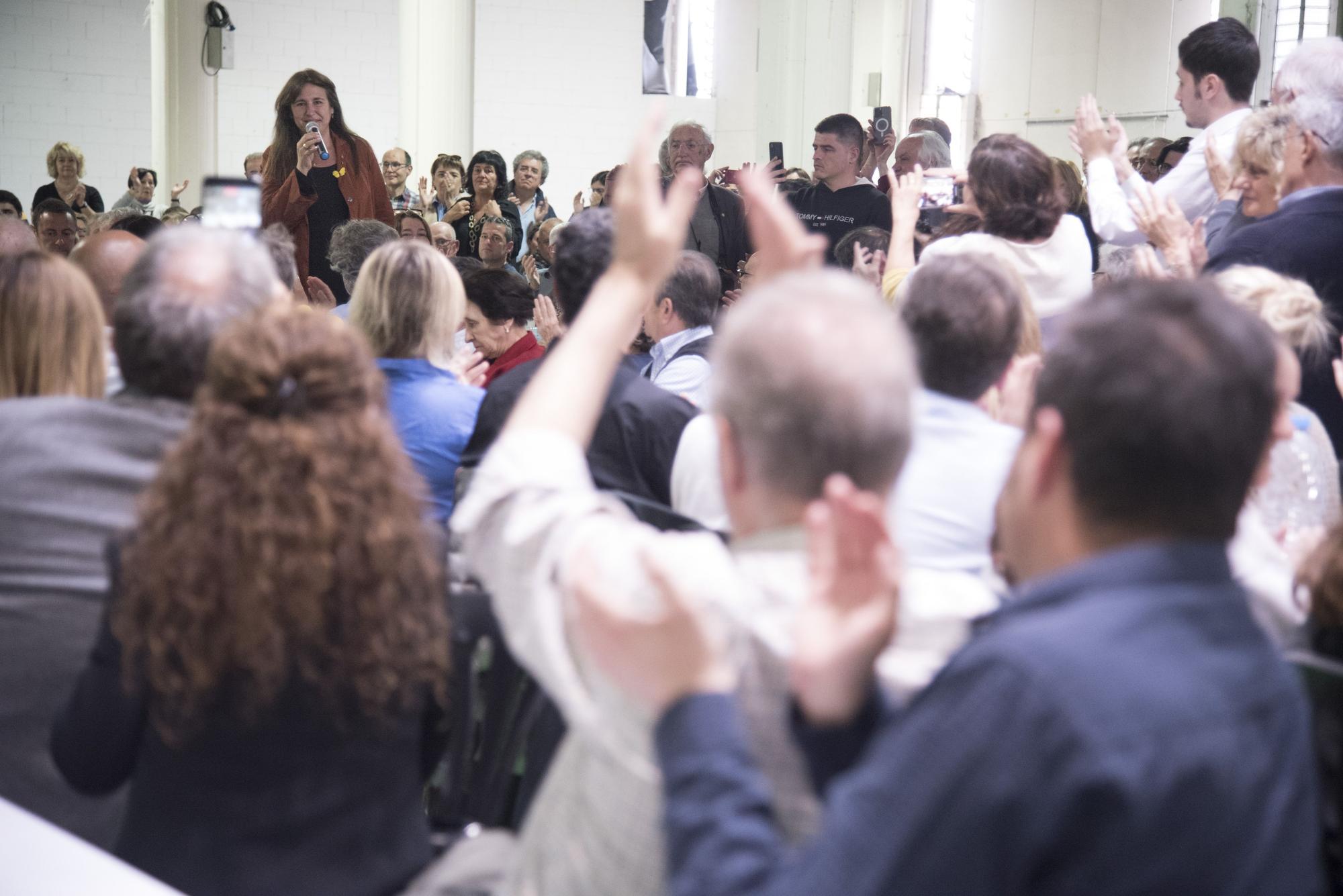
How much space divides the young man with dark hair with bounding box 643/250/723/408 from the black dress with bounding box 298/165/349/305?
200 centimetres

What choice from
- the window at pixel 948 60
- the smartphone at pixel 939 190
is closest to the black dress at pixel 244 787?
the smartphone at pixel 939 190

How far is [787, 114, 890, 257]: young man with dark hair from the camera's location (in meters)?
4.83

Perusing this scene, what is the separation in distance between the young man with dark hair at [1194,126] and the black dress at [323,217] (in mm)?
2595

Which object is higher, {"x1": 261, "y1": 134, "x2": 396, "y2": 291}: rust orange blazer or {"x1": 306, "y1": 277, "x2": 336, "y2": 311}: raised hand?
{"x1": 261, "y1": 134, "x2": 396, "y2": 291}: rust orange blazer

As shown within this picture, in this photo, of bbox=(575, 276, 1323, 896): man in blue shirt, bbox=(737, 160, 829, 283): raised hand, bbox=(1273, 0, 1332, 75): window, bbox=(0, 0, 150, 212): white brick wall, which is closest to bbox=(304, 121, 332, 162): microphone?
bbox=(737, 160, 829, 283): raised hand

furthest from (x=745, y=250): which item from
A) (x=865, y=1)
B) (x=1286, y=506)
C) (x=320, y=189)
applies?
(x=865, y=1)

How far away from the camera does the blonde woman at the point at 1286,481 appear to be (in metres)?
1.54

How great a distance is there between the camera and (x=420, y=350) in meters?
2.80

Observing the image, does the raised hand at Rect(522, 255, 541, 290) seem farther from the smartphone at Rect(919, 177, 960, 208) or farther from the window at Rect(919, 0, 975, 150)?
the window at Rect(919, 0, 975, 150)

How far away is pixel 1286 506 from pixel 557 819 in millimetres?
1390

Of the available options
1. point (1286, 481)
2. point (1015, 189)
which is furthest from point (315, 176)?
point (1286, 481)

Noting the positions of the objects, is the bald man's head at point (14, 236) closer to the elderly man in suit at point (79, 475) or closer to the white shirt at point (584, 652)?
the elderly man in suit at point (79, 475)

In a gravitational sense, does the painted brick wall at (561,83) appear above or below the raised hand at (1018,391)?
above

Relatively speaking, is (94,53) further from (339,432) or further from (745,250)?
(339,432)
